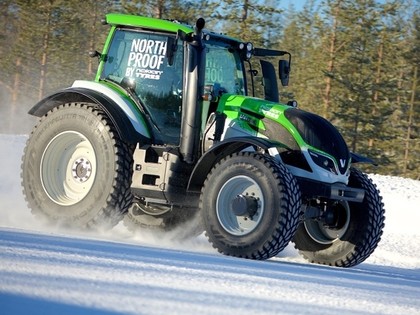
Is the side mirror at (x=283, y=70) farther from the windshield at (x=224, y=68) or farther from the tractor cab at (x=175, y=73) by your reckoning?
the windshield at (x=224, y=68)

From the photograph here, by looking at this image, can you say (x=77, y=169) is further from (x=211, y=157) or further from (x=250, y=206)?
(x=250, y=206)

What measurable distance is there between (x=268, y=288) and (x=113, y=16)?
5.40 metres

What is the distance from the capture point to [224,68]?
32.0ft

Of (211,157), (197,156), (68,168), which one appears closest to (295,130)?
(211,157)

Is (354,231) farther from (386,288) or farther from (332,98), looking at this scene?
(332,98)

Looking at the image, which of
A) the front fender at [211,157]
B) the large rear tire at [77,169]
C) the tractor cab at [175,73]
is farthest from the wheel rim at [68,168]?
the front fender at [211,157]

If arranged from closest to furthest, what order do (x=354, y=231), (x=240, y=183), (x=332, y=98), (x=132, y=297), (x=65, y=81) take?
(x=132, y=297) → (x=240, y=183) → (x=354, y=231) → (x=332, y=98) → (x=65, y=81)

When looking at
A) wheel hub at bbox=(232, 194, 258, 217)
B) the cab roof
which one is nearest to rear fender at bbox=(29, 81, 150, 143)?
the cab roof

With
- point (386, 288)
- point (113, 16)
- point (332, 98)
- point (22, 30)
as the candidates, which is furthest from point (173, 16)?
point (386, 288)

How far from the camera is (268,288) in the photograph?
17.1 ft

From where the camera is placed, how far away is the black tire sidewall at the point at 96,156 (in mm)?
9148

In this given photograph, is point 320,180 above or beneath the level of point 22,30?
beneath

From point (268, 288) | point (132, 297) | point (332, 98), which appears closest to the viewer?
point (132, 297)

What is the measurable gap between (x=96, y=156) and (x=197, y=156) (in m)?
1.16
